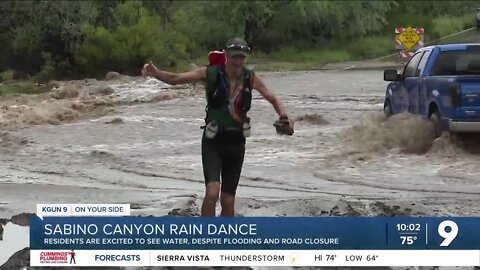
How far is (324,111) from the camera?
67.6 ft

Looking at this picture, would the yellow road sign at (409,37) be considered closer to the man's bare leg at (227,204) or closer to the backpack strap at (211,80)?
the man's bare leg at (227,204)

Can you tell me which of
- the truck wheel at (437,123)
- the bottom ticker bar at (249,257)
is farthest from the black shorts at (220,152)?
the truck wheel at (437,123)

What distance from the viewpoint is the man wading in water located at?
275 inches

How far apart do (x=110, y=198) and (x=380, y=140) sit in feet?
18.7

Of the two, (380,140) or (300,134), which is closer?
(380,140)

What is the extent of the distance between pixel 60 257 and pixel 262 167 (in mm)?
6803

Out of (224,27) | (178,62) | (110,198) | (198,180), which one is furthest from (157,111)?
(224,27)

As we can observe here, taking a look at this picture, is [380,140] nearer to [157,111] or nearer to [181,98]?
[157,111]

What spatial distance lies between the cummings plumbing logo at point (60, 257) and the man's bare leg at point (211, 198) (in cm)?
139

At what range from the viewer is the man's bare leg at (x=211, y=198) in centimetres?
717

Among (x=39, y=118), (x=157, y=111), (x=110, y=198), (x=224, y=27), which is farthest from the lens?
(x=224, y=27)

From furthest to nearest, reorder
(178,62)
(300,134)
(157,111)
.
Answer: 1. (178,62)
2. (157,111)
3. (300,134)

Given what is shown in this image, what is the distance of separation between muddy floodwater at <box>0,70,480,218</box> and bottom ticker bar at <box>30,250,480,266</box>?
2.49 metres

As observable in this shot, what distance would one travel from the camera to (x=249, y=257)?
6.27 m
